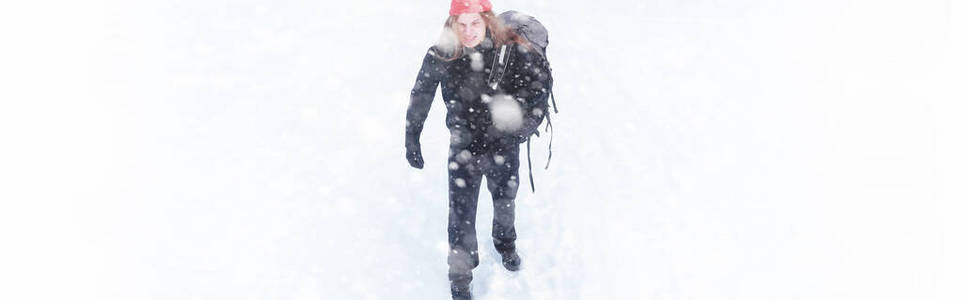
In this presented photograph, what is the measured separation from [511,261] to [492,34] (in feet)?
5.21

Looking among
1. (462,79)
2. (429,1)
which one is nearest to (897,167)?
(462,79)

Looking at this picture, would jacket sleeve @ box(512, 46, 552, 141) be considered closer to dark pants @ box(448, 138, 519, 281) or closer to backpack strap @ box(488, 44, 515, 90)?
backpack strap @ box(488, 44, 515, 90)

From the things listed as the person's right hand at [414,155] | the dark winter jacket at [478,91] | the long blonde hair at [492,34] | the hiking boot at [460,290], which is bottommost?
the hiking boot at [460,290]

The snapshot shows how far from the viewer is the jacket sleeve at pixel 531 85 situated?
3199 mm

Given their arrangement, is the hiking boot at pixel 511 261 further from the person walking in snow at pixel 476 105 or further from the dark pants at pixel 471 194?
the person walking in snow at pixel 476 105

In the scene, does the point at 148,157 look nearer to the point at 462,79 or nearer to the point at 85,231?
the point at 85,231

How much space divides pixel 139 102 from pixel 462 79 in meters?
3.35

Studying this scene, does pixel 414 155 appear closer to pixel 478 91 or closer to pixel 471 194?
pixel 471 194

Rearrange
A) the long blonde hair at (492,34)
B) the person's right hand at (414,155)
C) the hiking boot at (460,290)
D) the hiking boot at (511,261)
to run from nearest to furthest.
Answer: the long blonde hair at (492,34) → the person's right hand at (414,155) → the hiking boot at (460,290) → the hiking boot at (511,261)

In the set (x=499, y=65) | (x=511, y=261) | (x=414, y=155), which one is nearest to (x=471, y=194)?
(x=414, y=155)

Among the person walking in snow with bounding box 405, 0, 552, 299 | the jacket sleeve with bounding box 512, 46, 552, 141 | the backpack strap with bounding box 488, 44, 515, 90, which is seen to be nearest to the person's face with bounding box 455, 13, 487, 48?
the person walking in snow with bounding box 405, 0, 552, 299

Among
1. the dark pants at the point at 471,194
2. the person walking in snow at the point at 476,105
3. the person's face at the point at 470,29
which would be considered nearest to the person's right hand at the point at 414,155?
the person walking in snow at the point at 476,105

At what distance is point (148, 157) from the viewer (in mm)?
4719

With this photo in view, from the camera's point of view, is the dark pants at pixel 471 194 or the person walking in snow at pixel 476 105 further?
the dark pants at pixel 471 194
